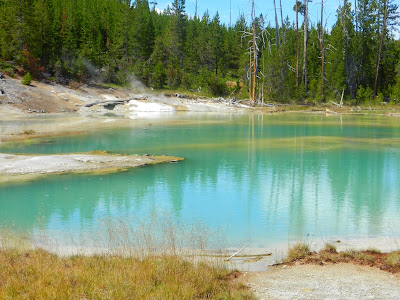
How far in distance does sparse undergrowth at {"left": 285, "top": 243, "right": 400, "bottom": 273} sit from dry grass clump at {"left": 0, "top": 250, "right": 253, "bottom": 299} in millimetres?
1651

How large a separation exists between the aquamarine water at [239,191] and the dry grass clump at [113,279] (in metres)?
3.16

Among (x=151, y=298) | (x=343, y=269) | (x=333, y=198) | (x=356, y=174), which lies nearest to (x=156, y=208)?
(x=333, y=198)

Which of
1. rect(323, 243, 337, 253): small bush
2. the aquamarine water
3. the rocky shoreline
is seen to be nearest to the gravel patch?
rect(323, 243, 337, 253): small bush

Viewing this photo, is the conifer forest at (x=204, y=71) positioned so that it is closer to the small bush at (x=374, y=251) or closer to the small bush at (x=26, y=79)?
the small bush at (x=26, y=79)

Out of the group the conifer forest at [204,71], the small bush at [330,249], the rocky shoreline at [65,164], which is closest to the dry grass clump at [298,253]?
the small bush at [330,249]

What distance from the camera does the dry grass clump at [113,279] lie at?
5570 mm

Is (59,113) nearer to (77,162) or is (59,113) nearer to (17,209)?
(77,162)

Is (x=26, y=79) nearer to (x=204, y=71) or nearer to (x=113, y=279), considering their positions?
(x=204, y=71)

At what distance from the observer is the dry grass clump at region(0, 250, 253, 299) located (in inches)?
219

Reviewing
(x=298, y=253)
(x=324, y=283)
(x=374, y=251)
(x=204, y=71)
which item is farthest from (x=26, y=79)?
(x=324, y=283)

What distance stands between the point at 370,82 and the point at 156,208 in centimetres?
5804

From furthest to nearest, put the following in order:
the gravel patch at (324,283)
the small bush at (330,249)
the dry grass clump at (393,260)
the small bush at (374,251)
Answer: the small bush at (330,249), the small bush at (374,251), the dry grass clump at (393,260), the gravel patch at (324,283)

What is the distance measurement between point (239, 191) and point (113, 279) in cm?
927

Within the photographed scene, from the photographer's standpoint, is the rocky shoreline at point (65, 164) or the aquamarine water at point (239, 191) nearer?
the aquamarine water at point (239, 191)
